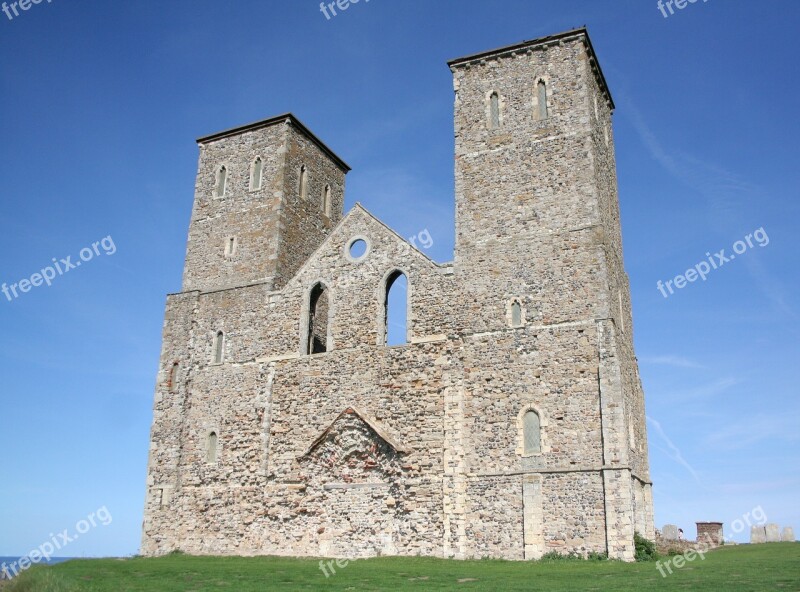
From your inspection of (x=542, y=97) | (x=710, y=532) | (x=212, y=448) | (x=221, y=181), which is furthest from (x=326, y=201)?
(x=710, y=532)

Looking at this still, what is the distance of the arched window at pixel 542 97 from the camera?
26.5 meters

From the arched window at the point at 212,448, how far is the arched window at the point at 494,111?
14276mm

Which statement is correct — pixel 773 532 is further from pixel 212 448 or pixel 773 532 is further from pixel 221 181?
pixel 221 181

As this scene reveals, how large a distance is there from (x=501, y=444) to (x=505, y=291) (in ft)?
15.4

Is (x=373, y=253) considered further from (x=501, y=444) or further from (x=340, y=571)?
(x=340, y=571)

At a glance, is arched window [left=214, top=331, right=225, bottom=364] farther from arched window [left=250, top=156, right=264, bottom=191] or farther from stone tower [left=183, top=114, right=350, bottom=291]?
arched window [left=250, top=156, right=264, bottom=191]

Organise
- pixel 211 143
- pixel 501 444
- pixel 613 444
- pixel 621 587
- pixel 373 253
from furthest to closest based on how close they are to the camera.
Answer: pixel 211 143 → pixel 373 253 → pixel 501 444 → pixel 613 444 → pixel 621 587

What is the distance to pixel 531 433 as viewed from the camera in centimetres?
2286

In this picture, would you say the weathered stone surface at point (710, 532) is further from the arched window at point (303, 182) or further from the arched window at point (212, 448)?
the arched window at point (303, 182)

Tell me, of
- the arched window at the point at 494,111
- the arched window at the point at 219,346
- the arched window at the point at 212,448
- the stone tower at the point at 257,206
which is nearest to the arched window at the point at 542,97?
the arched window at the point at 494,111

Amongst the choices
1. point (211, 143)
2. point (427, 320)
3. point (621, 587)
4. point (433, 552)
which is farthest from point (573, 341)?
point (211, 143)

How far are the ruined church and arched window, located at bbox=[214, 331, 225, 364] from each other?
1.7 inches

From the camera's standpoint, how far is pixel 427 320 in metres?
25.3

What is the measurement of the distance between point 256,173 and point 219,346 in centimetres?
714
